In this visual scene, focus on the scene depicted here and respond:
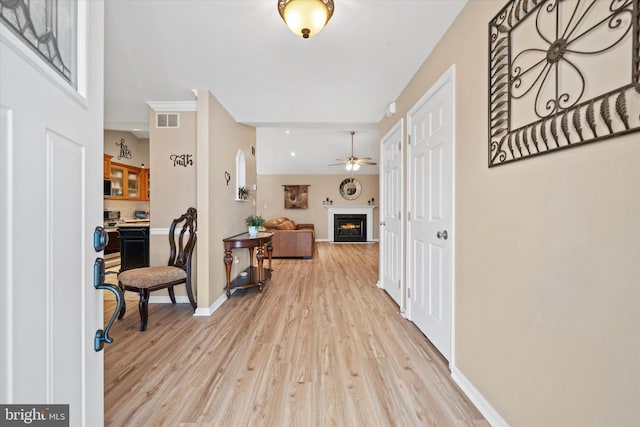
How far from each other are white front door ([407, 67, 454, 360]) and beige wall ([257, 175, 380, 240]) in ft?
21.9

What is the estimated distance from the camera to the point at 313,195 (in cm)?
928

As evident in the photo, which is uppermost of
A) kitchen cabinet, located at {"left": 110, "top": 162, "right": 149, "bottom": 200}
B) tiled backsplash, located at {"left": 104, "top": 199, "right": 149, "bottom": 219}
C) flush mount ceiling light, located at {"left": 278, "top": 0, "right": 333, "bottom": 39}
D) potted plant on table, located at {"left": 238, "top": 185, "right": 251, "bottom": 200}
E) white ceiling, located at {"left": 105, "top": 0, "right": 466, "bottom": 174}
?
white ceiling, located at {"left": 105, "top": 0, "right": 466, "bottom": 174}

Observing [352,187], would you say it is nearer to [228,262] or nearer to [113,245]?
[228,262]

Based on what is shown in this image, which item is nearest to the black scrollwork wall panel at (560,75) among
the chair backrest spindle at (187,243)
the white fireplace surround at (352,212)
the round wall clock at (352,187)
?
the chair backrest spindle at (187,243)

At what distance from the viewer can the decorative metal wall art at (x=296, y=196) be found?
9.20m

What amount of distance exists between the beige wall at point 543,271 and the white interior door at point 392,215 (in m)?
1.16

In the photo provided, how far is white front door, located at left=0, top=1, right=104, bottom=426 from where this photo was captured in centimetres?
51

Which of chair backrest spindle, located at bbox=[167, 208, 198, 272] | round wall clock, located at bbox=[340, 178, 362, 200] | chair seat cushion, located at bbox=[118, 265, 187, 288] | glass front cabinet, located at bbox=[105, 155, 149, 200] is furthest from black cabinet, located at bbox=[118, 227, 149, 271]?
round wall clock, located at bbox=[340, 178, 362, 200]

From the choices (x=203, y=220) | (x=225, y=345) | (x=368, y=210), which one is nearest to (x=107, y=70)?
(x=203, y=220)

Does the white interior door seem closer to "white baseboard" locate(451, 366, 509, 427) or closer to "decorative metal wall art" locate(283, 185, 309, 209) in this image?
"white baseboard" locate(451, 366, 509, 427)

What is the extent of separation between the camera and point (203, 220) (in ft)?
9.48

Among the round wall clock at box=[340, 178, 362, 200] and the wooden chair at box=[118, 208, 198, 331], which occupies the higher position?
the round wall clock at box=[340, 178, 362, 200]

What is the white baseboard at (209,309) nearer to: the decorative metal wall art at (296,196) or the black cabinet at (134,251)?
the black cabinet at (134,251)

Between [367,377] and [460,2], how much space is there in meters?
2.48
